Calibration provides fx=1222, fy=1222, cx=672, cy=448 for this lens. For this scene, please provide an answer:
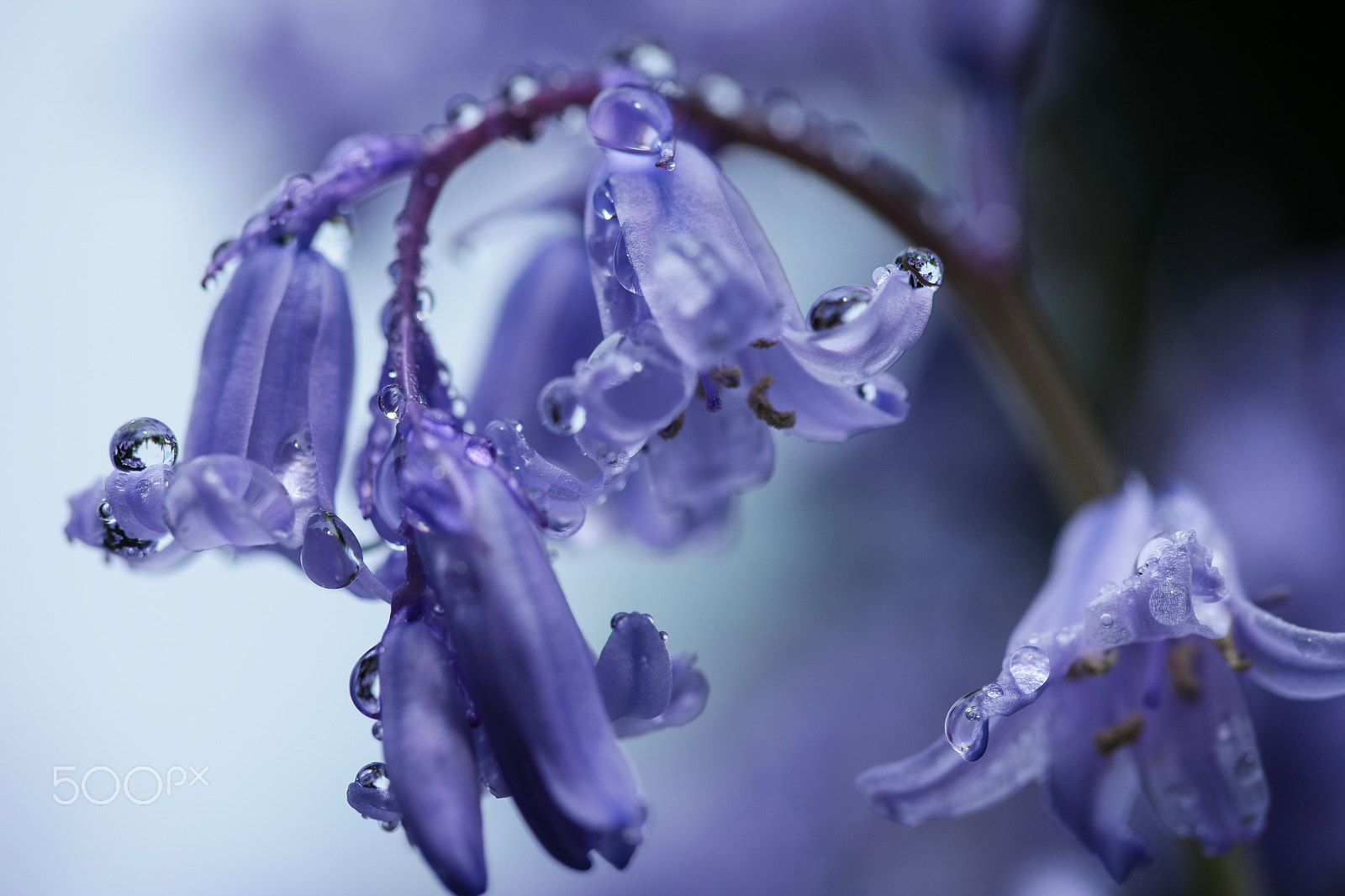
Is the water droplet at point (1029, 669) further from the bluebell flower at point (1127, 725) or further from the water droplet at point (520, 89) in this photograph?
the water droplet at point (520, 89)

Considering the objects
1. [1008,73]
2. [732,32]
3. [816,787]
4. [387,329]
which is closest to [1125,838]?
[387,329]

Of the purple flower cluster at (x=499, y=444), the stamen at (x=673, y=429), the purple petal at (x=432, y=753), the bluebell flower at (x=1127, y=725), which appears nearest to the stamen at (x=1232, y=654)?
the bluebell flower at (x=1127, y=725)

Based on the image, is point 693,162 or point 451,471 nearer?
point 451,471

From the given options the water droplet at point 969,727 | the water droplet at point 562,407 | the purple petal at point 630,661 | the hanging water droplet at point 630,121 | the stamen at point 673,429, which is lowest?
the water droplet at point 969,727

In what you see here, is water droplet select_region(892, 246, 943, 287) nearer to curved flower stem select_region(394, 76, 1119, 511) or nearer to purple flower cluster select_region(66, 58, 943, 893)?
purple flower cluster select_region(66, 58, 943, 893)

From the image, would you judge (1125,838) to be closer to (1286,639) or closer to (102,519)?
(1286,639)

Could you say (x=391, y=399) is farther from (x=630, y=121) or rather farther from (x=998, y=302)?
(x=998, y=302)
